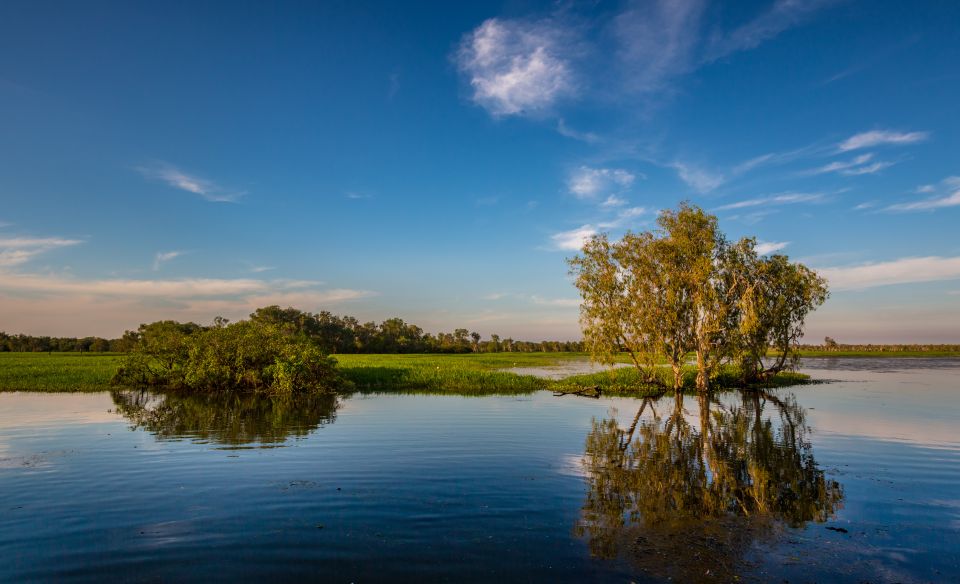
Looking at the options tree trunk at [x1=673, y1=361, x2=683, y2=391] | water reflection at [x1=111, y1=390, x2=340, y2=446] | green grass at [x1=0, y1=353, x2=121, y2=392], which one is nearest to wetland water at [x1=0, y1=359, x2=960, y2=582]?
water reflection at [x1=111, y1=390, x2=340, y2=446]

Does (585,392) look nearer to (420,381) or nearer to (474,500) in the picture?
(420,381)

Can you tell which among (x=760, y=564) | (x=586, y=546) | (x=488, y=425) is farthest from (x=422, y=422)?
(x=760, y=564)

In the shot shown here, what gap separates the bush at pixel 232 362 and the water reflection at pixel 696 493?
26.3m

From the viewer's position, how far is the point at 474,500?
43.8ft

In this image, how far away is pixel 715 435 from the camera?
955 inches

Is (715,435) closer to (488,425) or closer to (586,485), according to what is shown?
(488,425)

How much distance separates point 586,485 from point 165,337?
4418cm

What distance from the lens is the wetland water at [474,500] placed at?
941 centimetres

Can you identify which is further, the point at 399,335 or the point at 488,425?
the point at 399,335

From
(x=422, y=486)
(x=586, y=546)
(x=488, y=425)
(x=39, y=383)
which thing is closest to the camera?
(x=586, y=546)

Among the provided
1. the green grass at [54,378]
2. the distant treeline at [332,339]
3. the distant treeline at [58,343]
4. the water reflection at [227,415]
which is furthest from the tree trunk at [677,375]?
the distant treeline at [58,343]

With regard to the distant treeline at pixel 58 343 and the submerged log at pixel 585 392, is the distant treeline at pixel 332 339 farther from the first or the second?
the submerged log at pixel 585 392

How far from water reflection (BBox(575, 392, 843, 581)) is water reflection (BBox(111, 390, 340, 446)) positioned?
559 inches

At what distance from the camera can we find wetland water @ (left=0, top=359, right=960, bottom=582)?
941 centimetres
